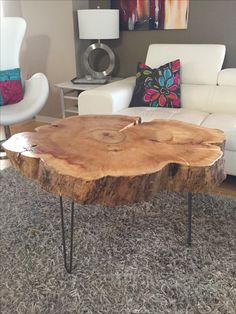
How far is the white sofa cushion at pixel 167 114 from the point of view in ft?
7.49

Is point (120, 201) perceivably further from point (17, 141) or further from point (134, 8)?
point (134, 8)

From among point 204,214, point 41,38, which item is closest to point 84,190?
point 204,214

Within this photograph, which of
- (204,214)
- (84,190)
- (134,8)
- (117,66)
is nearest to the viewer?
(84,190)

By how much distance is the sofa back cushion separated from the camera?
2.62 m

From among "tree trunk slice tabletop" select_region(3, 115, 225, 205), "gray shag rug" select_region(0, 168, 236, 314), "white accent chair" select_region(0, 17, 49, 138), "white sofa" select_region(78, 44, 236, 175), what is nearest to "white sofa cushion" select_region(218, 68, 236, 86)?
"white sofa" select_region(78, 44, 236, 175)

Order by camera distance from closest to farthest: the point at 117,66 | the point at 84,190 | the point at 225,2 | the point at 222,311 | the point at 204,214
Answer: the point at 84,190, the point at 222,311, the point at 204,214, the point at 225,2, the point at 117,66

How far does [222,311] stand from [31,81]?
2.41 m

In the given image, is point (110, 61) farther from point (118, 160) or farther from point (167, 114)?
point (118, 160)

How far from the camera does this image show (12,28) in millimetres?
2861

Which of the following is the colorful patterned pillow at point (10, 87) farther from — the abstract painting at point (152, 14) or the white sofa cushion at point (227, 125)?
the white sofa cushion at point (227, 125)

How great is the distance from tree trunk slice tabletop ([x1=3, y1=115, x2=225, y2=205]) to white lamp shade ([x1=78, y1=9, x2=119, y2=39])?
1.69m

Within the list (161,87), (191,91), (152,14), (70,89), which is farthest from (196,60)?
(70,89)

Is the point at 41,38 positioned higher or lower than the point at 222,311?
higher

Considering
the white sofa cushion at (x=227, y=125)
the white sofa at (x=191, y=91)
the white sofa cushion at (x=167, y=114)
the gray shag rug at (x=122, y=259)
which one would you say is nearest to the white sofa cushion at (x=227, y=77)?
the white sofa at (x=191, y=91)
